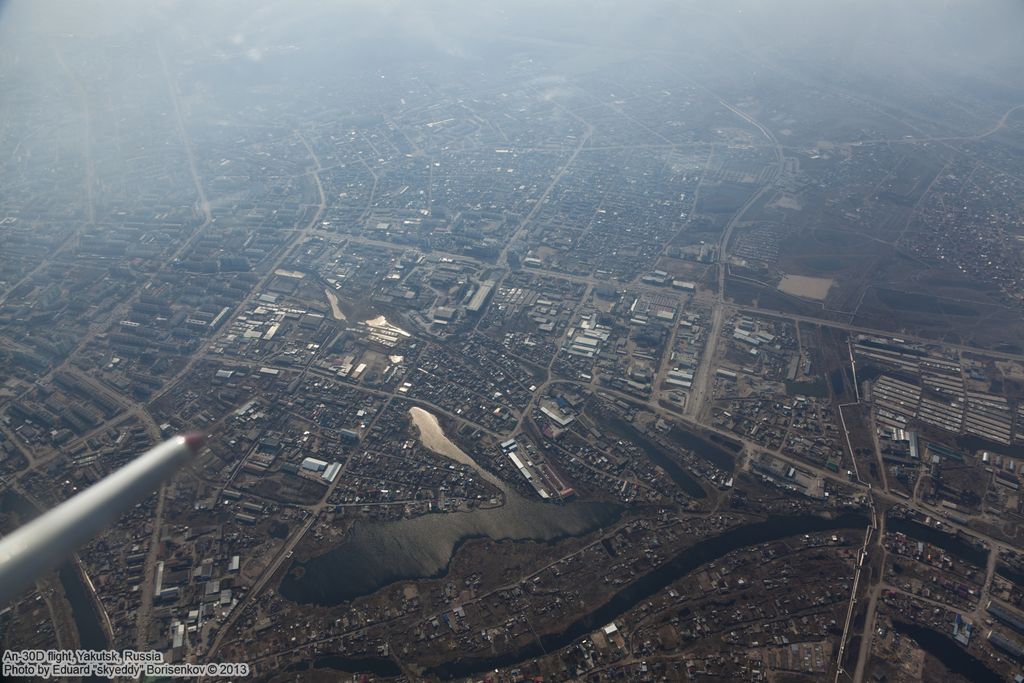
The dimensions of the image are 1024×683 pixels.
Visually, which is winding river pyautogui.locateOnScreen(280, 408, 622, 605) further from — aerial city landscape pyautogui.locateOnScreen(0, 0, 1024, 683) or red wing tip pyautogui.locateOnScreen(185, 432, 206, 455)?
red wing tip pyautogui.locateOnScreen(185, 432, 206, 455)

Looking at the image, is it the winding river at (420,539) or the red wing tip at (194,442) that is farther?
the winding river at (420,539)

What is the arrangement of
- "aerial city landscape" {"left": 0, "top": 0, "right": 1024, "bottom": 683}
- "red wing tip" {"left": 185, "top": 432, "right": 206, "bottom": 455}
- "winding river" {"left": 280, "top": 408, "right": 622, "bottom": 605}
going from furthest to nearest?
"winding river" {"left": 280, "top": 408, "right": 622, "bottom": 605}
"aerial city landscape" {"left": 0, "top": 0, "right": 1024, "bottom": 683}
"red wing tip" {"left": 185, "top": 432, "right": 206, "bottom": 455}

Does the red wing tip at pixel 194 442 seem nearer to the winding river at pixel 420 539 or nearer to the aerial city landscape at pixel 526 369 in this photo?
the aerial city landscape at pixel 526 369

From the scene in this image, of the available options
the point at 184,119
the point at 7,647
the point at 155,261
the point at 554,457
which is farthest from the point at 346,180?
the point at 7,647

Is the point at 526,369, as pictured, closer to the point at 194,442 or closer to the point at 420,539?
the point at 420,539

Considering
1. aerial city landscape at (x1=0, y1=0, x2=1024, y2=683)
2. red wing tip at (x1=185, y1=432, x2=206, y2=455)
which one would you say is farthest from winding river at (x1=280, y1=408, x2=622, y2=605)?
red wing tip at (x1=185, y1=432, x2=206, y2=455)

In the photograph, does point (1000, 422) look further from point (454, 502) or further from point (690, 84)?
point (690, 84)

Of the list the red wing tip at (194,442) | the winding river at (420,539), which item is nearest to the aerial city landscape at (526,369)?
the winding river at (420,539)

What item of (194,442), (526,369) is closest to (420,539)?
(526,369)
